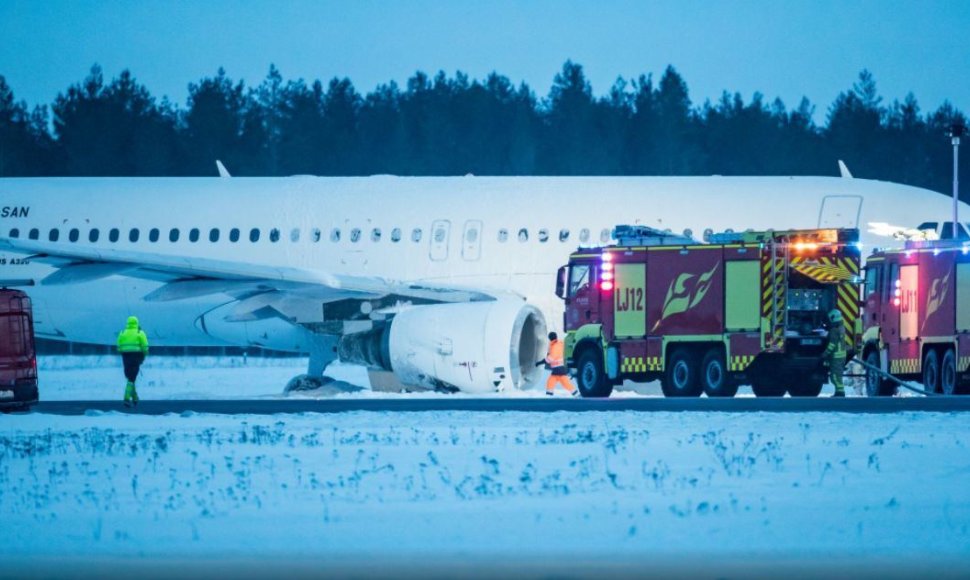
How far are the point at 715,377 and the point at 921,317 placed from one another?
3147 mm

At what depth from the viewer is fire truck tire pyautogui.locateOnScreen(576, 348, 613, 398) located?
2442 cm

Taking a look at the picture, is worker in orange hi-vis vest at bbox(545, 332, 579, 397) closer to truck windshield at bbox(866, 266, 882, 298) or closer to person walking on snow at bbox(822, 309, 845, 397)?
person walking on snow at bbox(822, 309, 845, 397)

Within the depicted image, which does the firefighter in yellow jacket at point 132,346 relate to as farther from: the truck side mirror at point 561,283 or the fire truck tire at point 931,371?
the fire truck tire at point 931,371

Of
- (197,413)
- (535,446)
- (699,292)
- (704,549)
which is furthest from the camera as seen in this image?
(699,292)

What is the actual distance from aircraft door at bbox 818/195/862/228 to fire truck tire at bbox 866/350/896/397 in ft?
7.50

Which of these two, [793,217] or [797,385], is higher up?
[793,217]

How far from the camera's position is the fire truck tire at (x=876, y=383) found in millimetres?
24969

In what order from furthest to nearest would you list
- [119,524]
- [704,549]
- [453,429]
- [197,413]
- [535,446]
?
1. [197,413]
2. [453,429]
3. [535,446]
4. [119,524]
5. [704,549]

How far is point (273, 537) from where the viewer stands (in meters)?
11.1

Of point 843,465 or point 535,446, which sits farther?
point 535,446

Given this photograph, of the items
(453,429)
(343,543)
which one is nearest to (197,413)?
(453,429)

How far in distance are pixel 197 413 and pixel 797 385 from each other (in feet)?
29.0

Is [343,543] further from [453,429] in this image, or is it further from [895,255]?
[895,255]

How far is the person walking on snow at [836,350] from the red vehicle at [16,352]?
34.9ft
